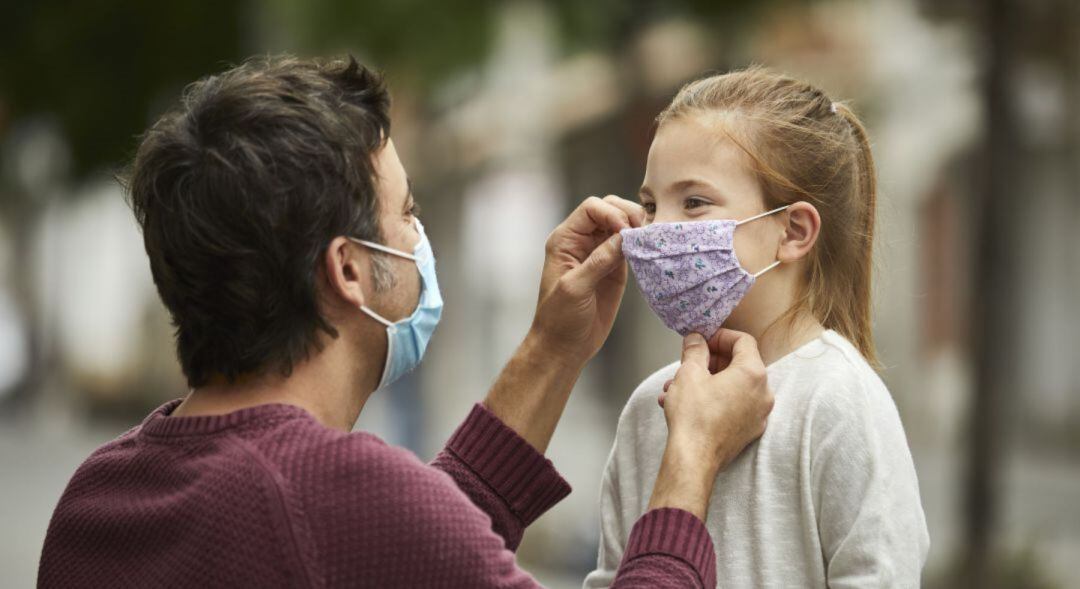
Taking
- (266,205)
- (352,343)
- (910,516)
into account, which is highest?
(266,205)

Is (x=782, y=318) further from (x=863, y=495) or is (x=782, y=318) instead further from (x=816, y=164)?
(x=863, y=495)

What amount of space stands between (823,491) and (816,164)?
564 millimetres

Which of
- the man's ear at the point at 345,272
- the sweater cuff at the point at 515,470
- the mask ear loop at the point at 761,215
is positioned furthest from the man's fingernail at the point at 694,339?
the man's ear at the point at 345,272

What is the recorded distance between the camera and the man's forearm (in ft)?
9.92

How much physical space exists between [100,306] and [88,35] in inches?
828

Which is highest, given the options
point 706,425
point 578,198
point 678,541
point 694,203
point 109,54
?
point 109,54

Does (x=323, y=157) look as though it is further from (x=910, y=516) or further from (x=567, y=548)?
(x=567, y=548)

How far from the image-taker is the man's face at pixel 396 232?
2.62 m

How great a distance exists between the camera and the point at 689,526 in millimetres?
2406

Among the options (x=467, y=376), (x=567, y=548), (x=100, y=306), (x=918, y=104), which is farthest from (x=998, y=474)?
(x=100, y=306)

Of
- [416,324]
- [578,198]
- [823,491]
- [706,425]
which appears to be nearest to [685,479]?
[706,425]

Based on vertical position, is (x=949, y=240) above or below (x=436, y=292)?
below

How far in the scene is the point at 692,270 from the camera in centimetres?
259

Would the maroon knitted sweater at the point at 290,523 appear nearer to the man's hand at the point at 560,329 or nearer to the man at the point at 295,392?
the man at the point at 295,392
